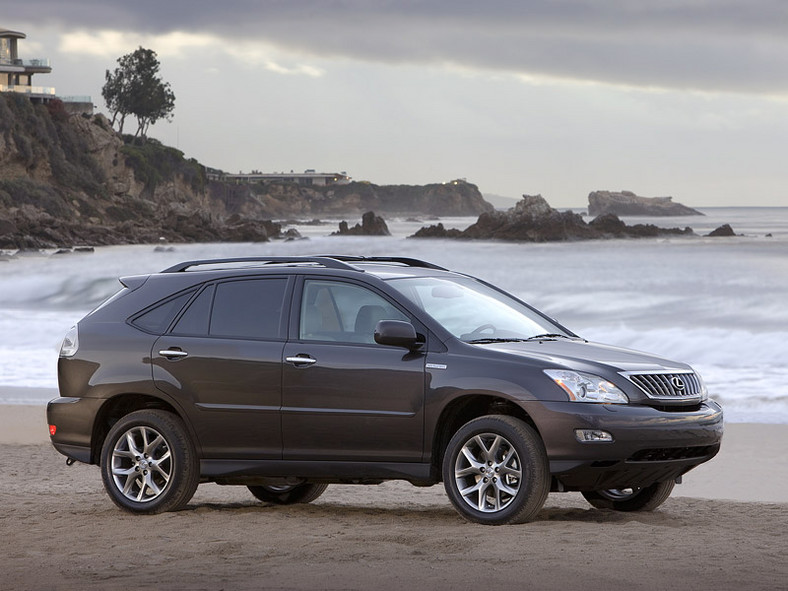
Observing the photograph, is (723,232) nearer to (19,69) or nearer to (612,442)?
(19,69)

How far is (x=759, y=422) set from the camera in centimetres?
1656

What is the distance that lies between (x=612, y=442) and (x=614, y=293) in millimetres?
46170

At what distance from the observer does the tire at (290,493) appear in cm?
971

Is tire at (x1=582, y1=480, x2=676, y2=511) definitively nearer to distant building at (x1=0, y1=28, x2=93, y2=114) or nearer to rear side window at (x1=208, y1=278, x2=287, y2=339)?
rear side window at (x1=208, y1=278, x2=287, y2=339)

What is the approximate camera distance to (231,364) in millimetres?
8469

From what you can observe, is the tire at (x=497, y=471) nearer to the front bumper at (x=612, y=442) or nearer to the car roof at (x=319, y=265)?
the front bumper at (x=612, y=442)

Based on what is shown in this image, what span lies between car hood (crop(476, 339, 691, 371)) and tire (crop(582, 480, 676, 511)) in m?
1.02

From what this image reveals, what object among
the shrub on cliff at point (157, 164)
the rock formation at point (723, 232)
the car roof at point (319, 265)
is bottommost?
the rock formation at point (723, 232)

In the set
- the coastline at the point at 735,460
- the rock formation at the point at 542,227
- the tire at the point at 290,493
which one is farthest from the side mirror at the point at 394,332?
the rock formation at the point at 542,227

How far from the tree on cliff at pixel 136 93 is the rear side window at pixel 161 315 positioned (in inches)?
6110

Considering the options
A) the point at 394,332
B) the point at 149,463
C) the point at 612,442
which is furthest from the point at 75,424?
the point at 612,442

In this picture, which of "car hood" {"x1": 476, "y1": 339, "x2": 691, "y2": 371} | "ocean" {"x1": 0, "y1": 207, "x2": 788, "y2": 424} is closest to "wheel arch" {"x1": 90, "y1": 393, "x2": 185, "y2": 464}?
Result: "car hood" {"x1": 476, "y1": 339, "x2": 691, "y2": 371}

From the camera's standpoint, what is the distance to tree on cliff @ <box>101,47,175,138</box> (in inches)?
6319

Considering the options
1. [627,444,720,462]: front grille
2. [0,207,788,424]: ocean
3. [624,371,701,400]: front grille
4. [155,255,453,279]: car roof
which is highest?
[155,255,453,279]: car roof
